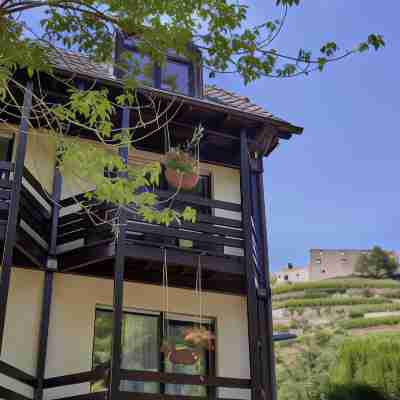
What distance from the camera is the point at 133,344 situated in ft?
32.0

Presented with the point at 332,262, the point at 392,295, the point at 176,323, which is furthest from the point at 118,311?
the point at 332,262

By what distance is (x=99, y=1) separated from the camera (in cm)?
551

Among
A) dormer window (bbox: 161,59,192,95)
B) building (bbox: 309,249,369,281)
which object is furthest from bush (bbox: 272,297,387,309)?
dormer window (bbox: 161,59,192,95)

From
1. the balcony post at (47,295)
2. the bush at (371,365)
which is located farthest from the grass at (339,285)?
the balcony post at (47,295)

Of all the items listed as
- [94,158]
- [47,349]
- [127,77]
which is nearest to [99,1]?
[127,77]

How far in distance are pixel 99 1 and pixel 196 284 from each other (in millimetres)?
5718

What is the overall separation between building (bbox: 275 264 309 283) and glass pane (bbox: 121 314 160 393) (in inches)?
3162

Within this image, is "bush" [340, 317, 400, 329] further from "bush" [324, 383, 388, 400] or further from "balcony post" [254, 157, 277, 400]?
"balcony post" [254, 157, 277, 400]

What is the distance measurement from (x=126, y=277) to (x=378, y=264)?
7708cm

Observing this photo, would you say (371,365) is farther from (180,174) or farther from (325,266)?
(325,266)

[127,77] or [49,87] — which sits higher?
[49,87]

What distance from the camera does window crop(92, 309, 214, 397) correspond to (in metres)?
9.52

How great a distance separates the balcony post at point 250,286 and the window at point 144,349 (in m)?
0.97

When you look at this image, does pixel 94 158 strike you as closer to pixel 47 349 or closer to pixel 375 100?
pixel 47 349
